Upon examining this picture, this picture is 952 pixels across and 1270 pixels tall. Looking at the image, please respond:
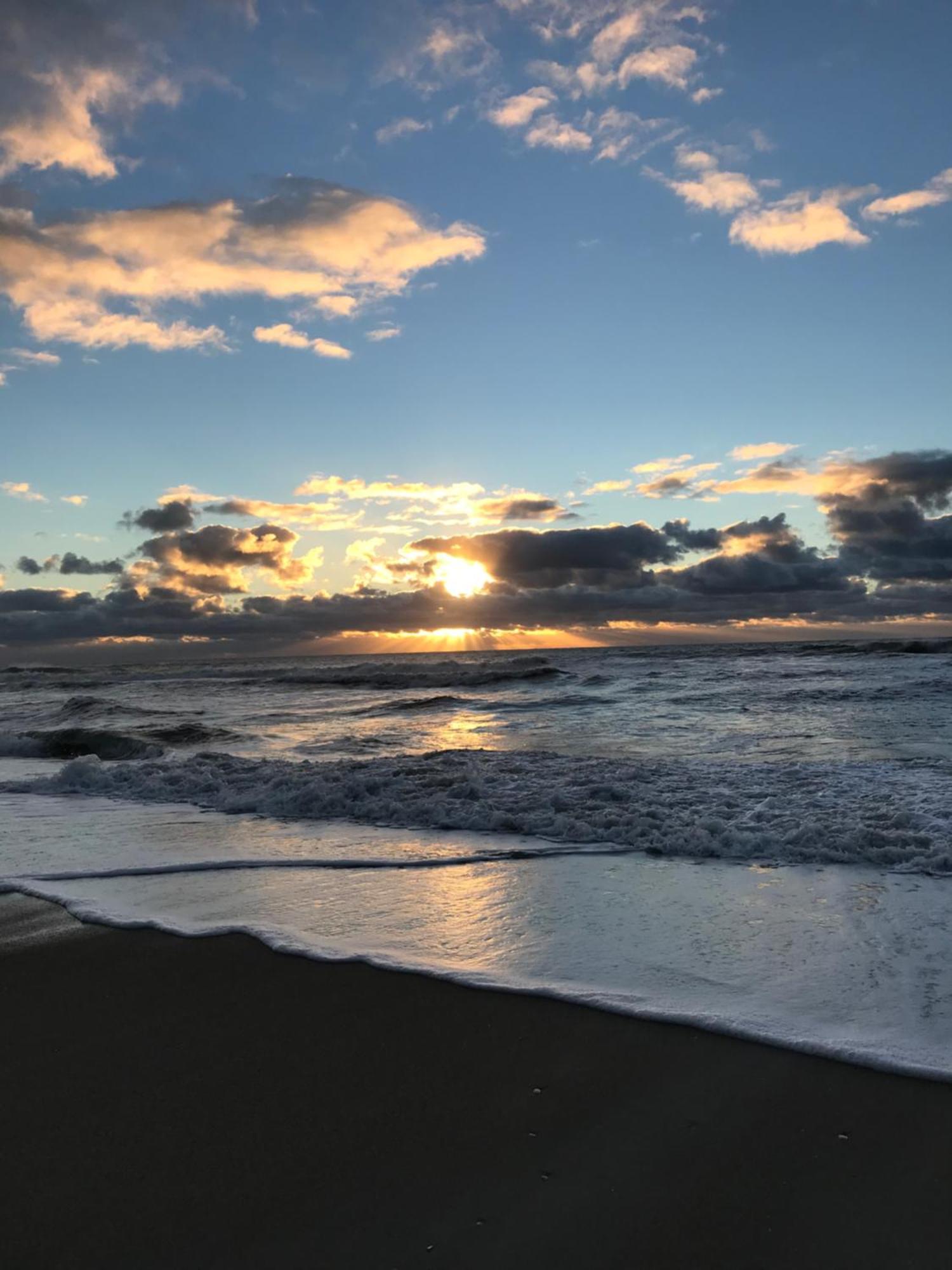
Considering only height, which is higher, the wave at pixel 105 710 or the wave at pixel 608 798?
the wave at pixel 608 798

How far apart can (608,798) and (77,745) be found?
1153cm

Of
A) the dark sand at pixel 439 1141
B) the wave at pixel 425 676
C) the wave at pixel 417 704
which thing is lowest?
the wave at pixel 417 704

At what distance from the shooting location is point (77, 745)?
1535 cm

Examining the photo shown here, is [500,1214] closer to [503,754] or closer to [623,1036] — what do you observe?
[623,1036]

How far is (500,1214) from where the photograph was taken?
2217mm

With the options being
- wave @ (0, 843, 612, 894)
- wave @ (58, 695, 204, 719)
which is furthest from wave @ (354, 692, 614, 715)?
wave @ (0, 843, 612, 894)

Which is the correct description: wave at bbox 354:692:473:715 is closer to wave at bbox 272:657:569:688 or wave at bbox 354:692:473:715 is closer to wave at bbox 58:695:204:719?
wave at bbox 58:695:204:719

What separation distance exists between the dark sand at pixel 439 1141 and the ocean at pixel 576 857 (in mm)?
337

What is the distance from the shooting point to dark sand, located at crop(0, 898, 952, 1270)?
2.12m

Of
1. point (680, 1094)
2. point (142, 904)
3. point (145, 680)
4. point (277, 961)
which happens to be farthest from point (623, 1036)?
point (145, 680)

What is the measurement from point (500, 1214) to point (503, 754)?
30.0ft

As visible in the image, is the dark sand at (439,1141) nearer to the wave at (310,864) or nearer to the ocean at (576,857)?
the ocean at (576,857)

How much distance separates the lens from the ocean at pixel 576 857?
3736 millimetres

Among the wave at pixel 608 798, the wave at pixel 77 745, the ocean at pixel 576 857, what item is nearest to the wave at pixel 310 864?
the ocean at pixel 576 857
